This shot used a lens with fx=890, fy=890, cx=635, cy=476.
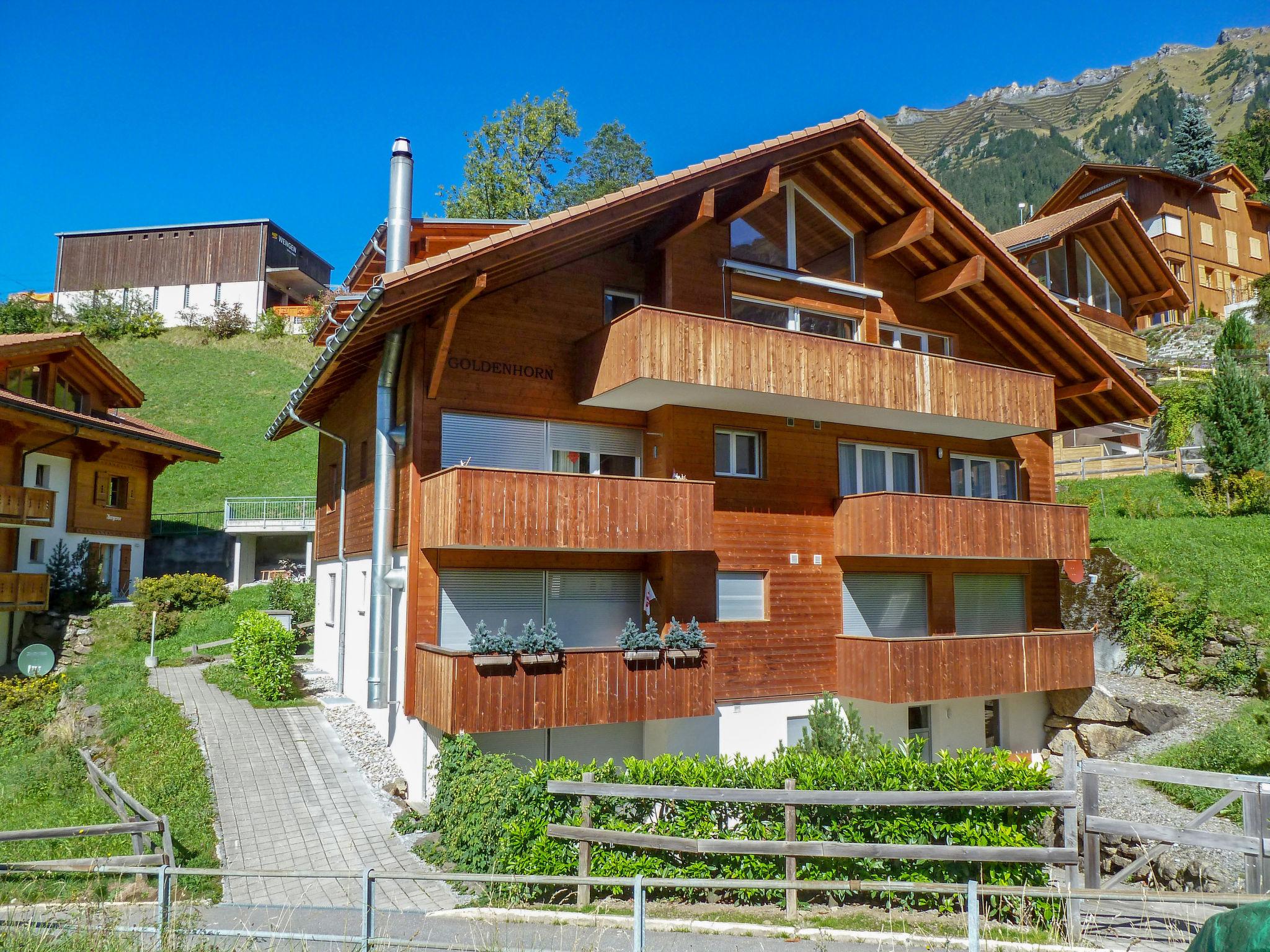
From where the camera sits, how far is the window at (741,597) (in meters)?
15.8

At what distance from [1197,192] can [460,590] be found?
47404 mm

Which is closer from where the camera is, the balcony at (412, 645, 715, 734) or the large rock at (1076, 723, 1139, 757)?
the balcony at (412, 645, 715, 734)

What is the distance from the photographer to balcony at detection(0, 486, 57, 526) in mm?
24031

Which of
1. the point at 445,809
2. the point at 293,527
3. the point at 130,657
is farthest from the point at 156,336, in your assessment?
the point at 445,809

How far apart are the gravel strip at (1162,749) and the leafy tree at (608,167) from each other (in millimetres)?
28370

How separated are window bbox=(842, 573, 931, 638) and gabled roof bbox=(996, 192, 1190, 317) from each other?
1674 centimetres

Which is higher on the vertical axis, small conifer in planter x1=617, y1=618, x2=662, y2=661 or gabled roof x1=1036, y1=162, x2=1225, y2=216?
gabled roof x1=1036, y1=162, x2=1225, y2=216

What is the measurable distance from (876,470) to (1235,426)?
13145mm

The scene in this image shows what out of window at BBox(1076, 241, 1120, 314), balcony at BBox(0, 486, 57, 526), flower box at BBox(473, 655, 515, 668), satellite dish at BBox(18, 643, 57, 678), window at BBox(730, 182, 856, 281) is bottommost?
satellite dish at BBox(18, 643, 57, 678)

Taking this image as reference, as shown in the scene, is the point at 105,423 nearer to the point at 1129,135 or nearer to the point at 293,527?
the point at 293,527

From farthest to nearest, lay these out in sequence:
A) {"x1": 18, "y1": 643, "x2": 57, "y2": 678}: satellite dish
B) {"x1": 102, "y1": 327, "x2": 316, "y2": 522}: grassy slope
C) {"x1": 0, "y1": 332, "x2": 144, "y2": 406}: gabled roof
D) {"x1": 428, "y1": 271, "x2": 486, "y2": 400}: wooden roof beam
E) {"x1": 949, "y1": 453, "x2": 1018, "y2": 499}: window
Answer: {"x1": 102, "y1": 327, "x2": 316, "y2": 522}: grassy slope
{"x1": 0, "y1": 332, "x2": 144, "y2": 406}: gabled roof
{"x1": 18, "y1": 643, "x2": 57, "y2": 678}: satellite dish
{"x1": 949, "y1": 453, "x2": 1018, "y2": 499}: window
{"x1": 428, "y1": 271, "x2": 486, "y2": 400}: wooden roof beam

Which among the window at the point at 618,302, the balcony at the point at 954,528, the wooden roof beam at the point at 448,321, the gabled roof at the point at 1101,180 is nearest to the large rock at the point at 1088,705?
the balcony at the point at 954,528

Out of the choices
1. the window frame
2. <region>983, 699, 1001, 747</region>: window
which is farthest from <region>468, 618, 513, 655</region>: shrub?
<region>983, 699, 1001, 747</region>: window

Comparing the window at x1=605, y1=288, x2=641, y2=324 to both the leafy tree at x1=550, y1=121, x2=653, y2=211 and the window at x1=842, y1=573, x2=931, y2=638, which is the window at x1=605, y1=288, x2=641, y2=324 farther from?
the leafy tree at x1=550, y1=121, x2=653, y2=211
